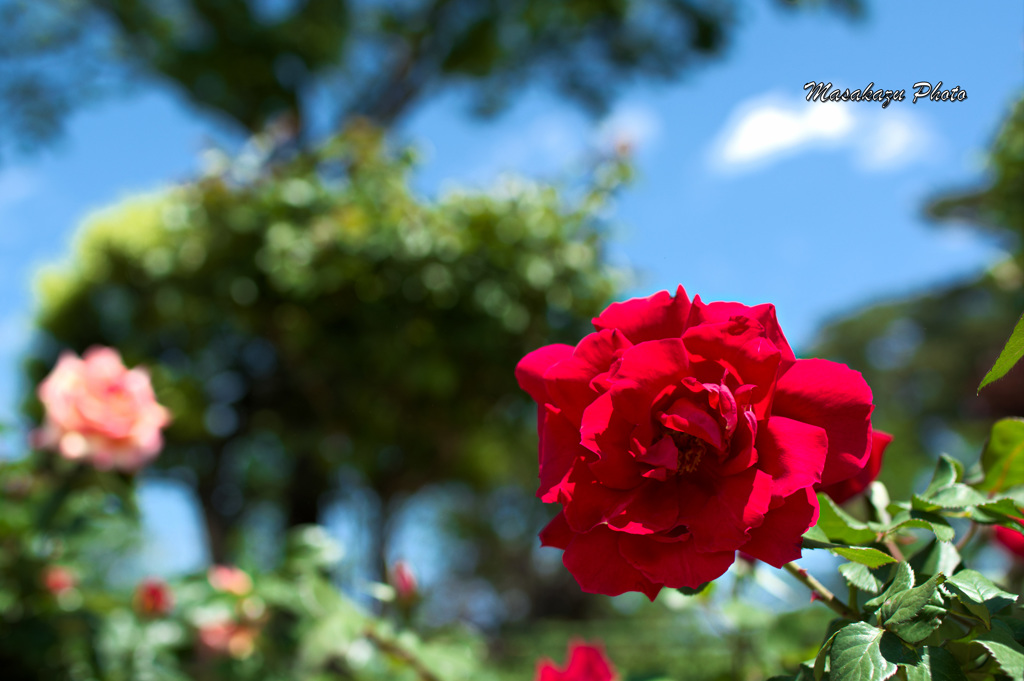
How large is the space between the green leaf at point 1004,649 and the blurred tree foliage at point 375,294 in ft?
4.39

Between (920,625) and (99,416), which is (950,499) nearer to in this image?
(920,625)

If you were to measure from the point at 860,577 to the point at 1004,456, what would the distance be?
192 mm

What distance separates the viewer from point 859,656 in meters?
0.35

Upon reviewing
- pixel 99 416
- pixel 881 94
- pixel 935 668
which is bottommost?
pixel 935 668

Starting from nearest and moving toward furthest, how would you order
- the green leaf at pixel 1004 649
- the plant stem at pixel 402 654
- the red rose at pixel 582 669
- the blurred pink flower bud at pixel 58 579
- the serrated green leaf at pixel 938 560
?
1. the green leaf at pixel 1004 649
2. the serrated green leaf at pixel 938 560
3. the red rose at pixel 582 669
4. the plant stem at pixel 402 654
5. the blurred pink flower bud at pixel 58 579

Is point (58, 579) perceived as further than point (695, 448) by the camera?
Yes

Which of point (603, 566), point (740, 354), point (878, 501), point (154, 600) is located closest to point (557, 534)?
point (603, 566)

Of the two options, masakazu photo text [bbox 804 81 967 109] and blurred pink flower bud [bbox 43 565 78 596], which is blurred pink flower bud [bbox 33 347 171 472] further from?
masakazu photo text [bbox 804 81 967 109]

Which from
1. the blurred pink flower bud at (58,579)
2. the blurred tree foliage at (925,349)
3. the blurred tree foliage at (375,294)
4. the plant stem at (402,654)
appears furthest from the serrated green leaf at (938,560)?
the blurred tree foliage at (925,349)

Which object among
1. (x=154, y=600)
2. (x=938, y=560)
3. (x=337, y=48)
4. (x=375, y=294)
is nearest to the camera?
(x=938, y=560)

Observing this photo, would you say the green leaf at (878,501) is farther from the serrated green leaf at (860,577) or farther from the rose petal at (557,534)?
the rose petal at (557,534)

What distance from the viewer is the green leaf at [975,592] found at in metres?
0.37

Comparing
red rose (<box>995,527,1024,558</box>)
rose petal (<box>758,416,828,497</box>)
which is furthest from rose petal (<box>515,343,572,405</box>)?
red rose (<box>995,527,1024,558</box>)

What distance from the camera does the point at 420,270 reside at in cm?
274
